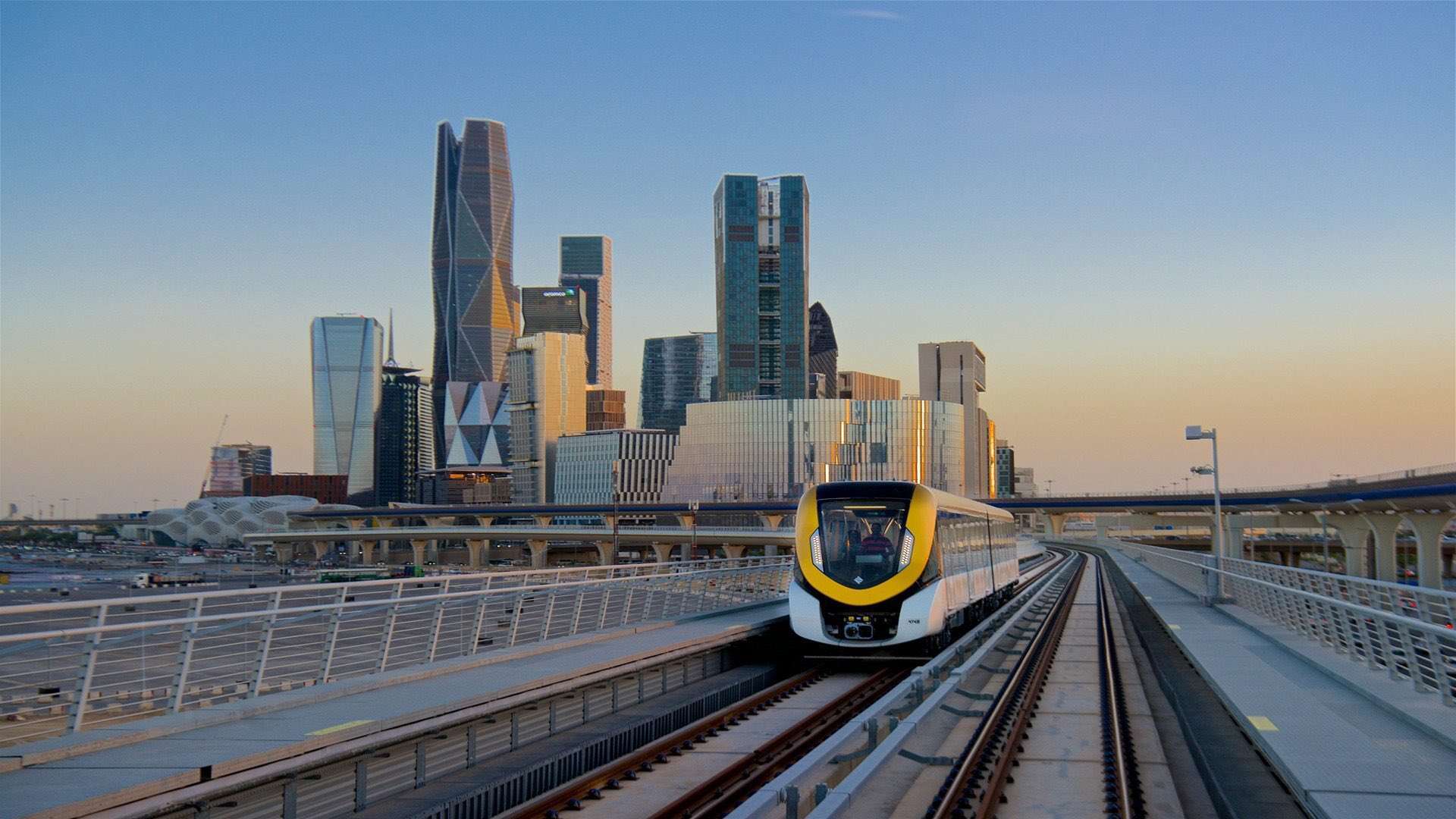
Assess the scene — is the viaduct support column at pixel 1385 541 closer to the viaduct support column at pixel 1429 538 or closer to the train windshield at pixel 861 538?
the viaduct support column at pixel 1429 538

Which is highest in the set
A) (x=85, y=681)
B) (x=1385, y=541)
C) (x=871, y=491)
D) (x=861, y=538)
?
(x=871, y=491)

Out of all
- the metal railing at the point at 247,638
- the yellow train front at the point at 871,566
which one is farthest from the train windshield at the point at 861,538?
the metal railing at the point at 247,638

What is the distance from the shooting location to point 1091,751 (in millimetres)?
13430

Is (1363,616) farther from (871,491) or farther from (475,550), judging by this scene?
(475,550)

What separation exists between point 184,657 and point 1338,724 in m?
11.5

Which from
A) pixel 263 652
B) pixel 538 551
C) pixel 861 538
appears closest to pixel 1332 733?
pixel 861 538

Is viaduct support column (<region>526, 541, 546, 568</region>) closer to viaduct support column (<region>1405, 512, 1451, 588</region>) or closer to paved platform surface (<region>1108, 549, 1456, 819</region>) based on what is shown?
viaduct support column (<region>1405, 512, 1451, 588</region>)

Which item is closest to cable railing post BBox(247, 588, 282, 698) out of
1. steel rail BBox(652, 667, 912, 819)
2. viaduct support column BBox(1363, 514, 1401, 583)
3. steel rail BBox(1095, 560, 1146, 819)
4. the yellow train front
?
steel rail BBox(652, 667, 912, 819)

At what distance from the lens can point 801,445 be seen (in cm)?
18200

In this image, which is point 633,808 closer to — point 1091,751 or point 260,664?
point 260,664

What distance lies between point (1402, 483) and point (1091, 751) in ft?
257

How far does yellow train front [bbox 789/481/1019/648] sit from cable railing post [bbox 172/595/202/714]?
11564 millimetres

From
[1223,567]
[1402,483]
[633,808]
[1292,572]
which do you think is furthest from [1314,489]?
[633,808]

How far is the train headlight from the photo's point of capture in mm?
20828
